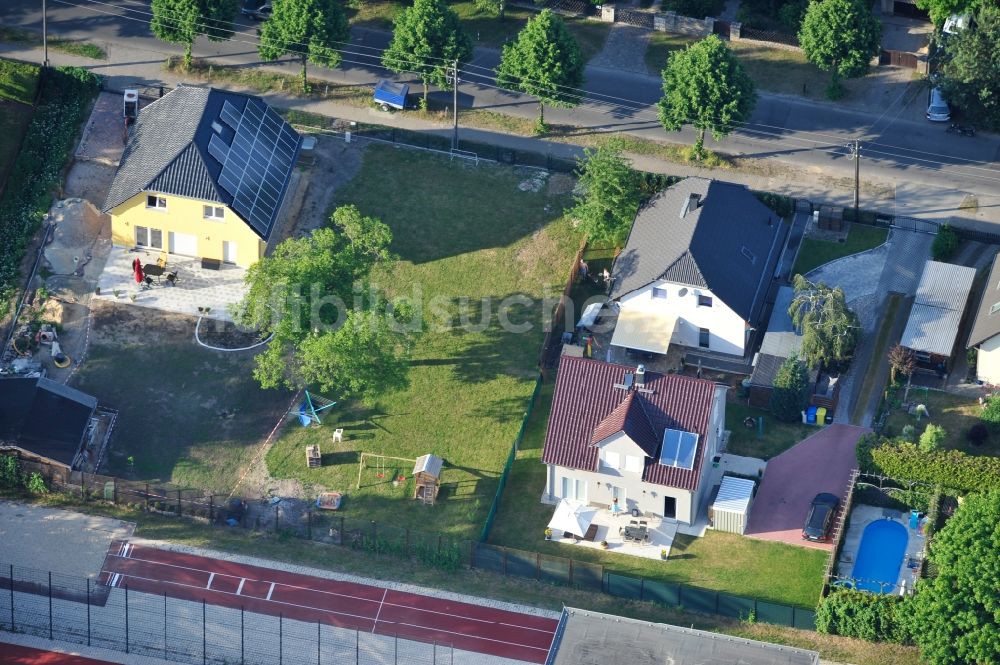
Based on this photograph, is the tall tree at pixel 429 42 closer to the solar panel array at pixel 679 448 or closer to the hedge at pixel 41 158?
the hedge at pixel 41 158

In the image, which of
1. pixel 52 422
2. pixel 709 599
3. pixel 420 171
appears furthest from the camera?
pixel 420 171

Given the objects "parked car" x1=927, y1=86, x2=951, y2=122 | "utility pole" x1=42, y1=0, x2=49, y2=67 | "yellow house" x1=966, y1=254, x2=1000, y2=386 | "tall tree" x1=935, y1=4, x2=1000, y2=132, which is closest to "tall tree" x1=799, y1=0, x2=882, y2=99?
"parked car" x1=927, y1=86, x2=951, y2=122

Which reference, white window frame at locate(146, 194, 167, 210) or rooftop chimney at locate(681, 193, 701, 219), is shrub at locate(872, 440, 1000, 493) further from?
white window frame at locate(146, 194, 167, 210)

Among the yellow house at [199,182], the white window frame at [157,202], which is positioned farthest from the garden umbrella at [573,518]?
the white window frame at [157,202]

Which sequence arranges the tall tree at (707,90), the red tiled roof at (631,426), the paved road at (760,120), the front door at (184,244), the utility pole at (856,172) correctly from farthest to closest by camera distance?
the paved road at (760,120) → the tall tree at (707,90) → the utility pole at (856,172) → the front door at (184,244) → the red tiled roof at (631,426)

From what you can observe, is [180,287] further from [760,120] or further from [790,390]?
[760,120]

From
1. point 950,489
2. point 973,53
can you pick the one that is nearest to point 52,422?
point 950,489

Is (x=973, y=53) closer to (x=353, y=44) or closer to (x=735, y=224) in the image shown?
(x=735, y=224)
